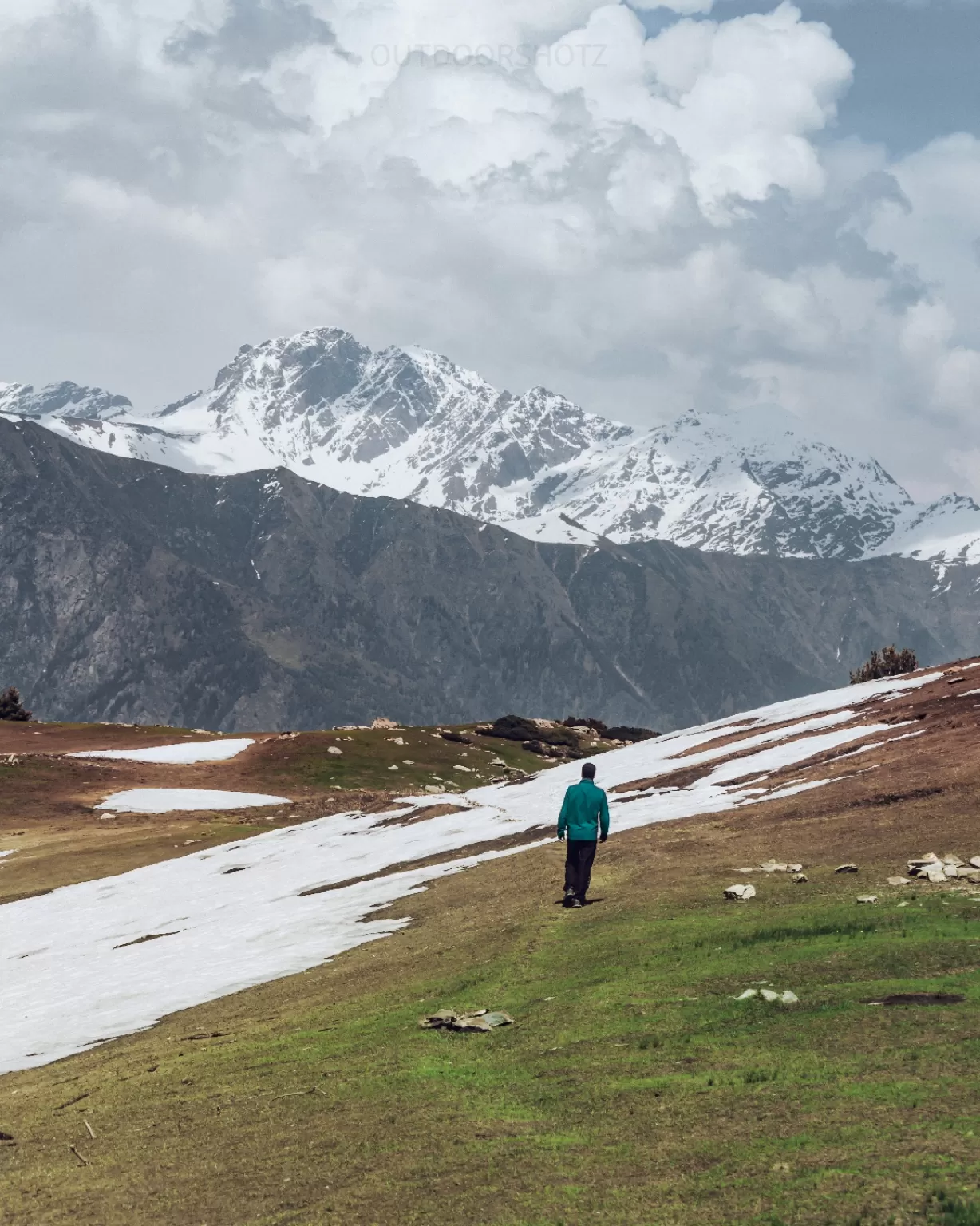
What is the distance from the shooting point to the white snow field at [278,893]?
31.9 meters

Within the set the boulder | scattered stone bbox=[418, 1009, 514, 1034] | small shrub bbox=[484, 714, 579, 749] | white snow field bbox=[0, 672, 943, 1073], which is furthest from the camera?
small shrub bbox=[484, 714, 579, 749]

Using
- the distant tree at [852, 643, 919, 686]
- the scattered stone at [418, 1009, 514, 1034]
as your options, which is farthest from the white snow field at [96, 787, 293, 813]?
the scattered stone at [418, 1009, 514, 1034]

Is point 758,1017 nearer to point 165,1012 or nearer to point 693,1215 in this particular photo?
point 693,1215

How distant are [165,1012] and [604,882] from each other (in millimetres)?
10902

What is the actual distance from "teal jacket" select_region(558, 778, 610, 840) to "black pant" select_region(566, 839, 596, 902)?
0.16 metres

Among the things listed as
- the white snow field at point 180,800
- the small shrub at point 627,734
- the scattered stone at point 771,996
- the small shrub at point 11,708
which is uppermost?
the small shrub at point 11,708

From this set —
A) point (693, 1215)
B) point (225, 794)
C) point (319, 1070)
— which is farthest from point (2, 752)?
point (693, 1215)

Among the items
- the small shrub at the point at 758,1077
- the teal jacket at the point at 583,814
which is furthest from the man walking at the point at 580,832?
the small shrub at the point at 758,1077

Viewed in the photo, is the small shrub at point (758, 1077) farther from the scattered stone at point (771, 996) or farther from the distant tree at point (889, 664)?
the distant tree at point (889, 664)

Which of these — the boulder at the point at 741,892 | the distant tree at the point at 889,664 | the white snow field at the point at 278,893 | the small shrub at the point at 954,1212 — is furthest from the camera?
the distant tree at the point at 889,664

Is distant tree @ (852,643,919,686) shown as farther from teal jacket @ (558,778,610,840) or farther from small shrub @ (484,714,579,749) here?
teal jacket @ (558,778,610,840)

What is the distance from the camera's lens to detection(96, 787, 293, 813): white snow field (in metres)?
92.2

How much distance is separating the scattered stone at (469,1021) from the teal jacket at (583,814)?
8.64 meters

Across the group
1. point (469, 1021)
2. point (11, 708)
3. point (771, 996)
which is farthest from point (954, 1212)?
point (11, 708)
